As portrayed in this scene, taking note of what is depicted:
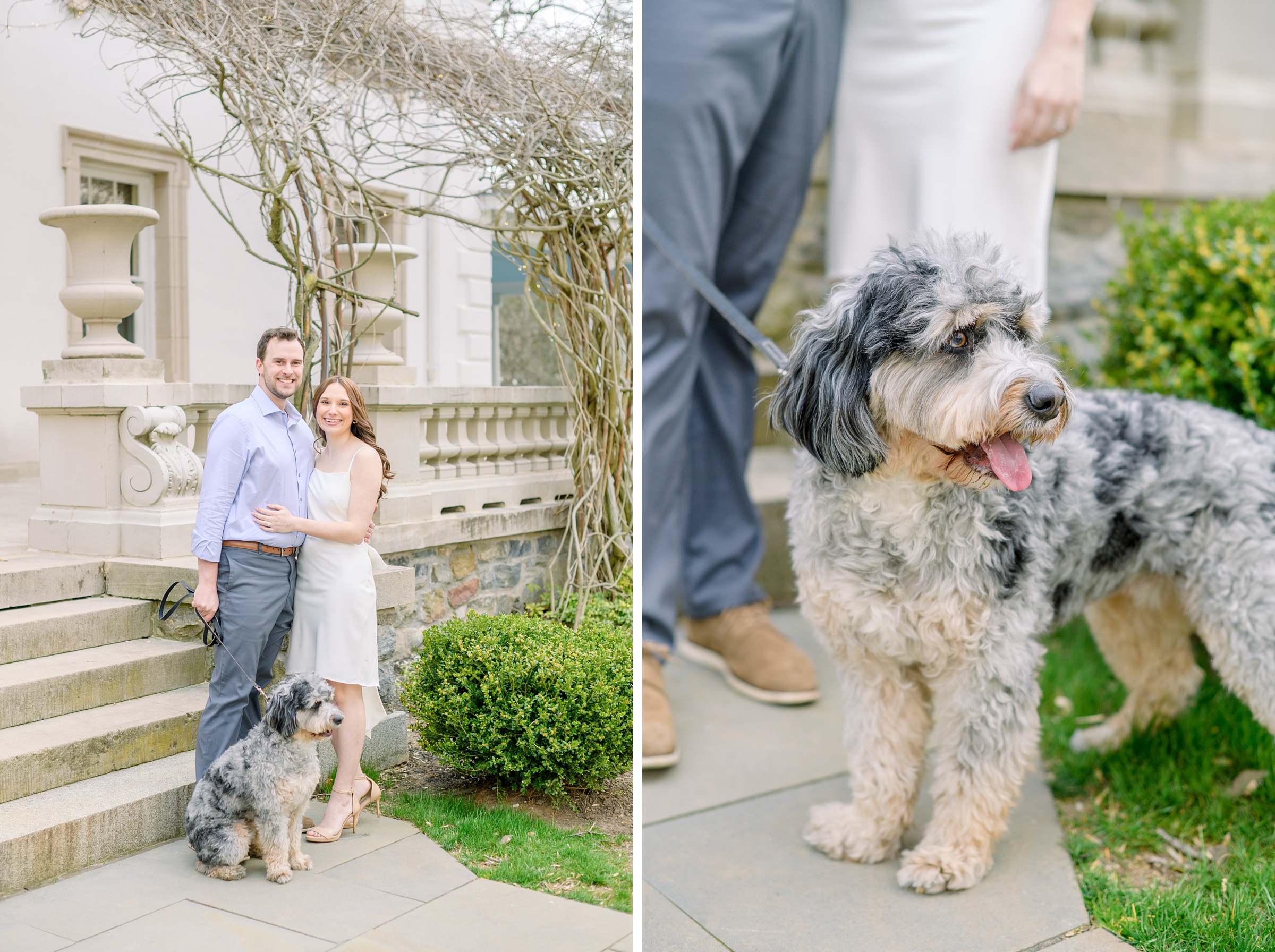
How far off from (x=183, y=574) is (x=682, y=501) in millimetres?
1984

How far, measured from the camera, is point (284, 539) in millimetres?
1951

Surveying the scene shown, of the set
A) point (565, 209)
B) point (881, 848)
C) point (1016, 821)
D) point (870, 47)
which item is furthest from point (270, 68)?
point (1016, 821)

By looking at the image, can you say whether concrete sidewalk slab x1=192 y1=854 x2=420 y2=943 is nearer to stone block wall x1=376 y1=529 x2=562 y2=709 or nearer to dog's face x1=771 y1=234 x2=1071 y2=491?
stone block wall x1=376 y1=529 x2=562 y2=709

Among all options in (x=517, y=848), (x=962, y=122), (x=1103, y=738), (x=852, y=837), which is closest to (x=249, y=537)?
(x=517, y=848)

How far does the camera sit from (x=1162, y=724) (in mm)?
3328

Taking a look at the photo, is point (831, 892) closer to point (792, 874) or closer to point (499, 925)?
point (792, 874)

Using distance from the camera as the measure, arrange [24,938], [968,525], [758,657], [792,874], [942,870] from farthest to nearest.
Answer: [758,657], [792,874], [942,870], [968,525], [24,938]

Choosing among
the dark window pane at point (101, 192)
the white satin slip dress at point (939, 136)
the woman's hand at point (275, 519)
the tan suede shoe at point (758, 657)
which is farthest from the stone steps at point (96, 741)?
the tan suede shoe at point (758, 657)

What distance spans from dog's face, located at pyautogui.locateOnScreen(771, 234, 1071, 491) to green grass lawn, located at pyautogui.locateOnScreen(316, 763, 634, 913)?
103 centimetres

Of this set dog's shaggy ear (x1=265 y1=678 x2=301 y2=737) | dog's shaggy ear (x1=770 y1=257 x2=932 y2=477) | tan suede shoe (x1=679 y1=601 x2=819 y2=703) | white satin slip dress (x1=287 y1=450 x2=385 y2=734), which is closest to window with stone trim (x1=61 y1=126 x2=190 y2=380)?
white satin slip dress (x1=287 y1=450 x2=385 y2=734)

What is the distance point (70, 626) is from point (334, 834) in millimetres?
664

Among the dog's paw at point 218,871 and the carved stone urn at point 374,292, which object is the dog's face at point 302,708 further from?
the carved stone urn at point 374,292

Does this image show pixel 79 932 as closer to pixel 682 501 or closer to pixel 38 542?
pixel 38 542

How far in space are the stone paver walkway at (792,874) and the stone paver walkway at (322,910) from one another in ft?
1.69
